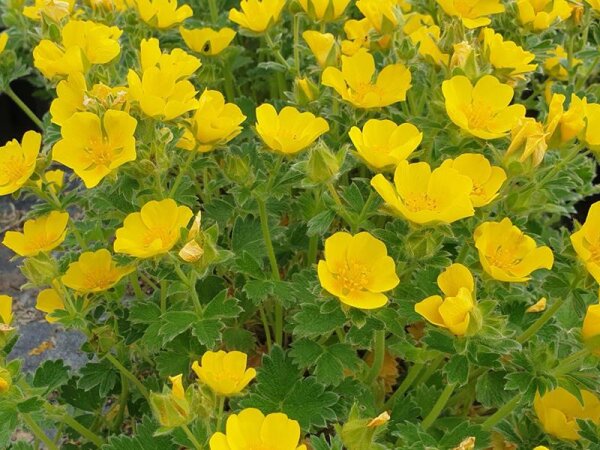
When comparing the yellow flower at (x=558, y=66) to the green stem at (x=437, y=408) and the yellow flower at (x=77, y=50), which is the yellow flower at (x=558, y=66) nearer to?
the green stem at (x=437, y=408)

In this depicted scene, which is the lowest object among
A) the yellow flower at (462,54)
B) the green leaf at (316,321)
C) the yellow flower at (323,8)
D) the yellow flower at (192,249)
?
the green leaf at (316,321)

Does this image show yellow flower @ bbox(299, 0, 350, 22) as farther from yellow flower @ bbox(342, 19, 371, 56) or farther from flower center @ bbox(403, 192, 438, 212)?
flower center @ bbox(403, 192, 438, 212)

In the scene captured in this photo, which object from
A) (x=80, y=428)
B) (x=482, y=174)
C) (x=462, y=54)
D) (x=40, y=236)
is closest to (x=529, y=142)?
(x=482, y=174)

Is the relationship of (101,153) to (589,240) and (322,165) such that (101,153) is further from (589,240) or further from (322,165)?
(589,240)

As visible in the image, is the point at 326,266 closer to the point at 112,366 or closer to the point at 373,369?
the point at 373,369

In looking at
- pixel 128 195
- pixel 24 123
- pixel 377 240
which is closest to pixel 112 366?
pixel 128 195

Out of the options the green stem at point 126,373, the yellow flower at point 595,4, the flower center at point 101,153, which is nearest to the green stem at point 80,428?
the green stem at point 126,373

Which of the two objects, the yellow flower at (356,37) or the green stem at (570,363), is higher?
the yellow flower at (356,37)
